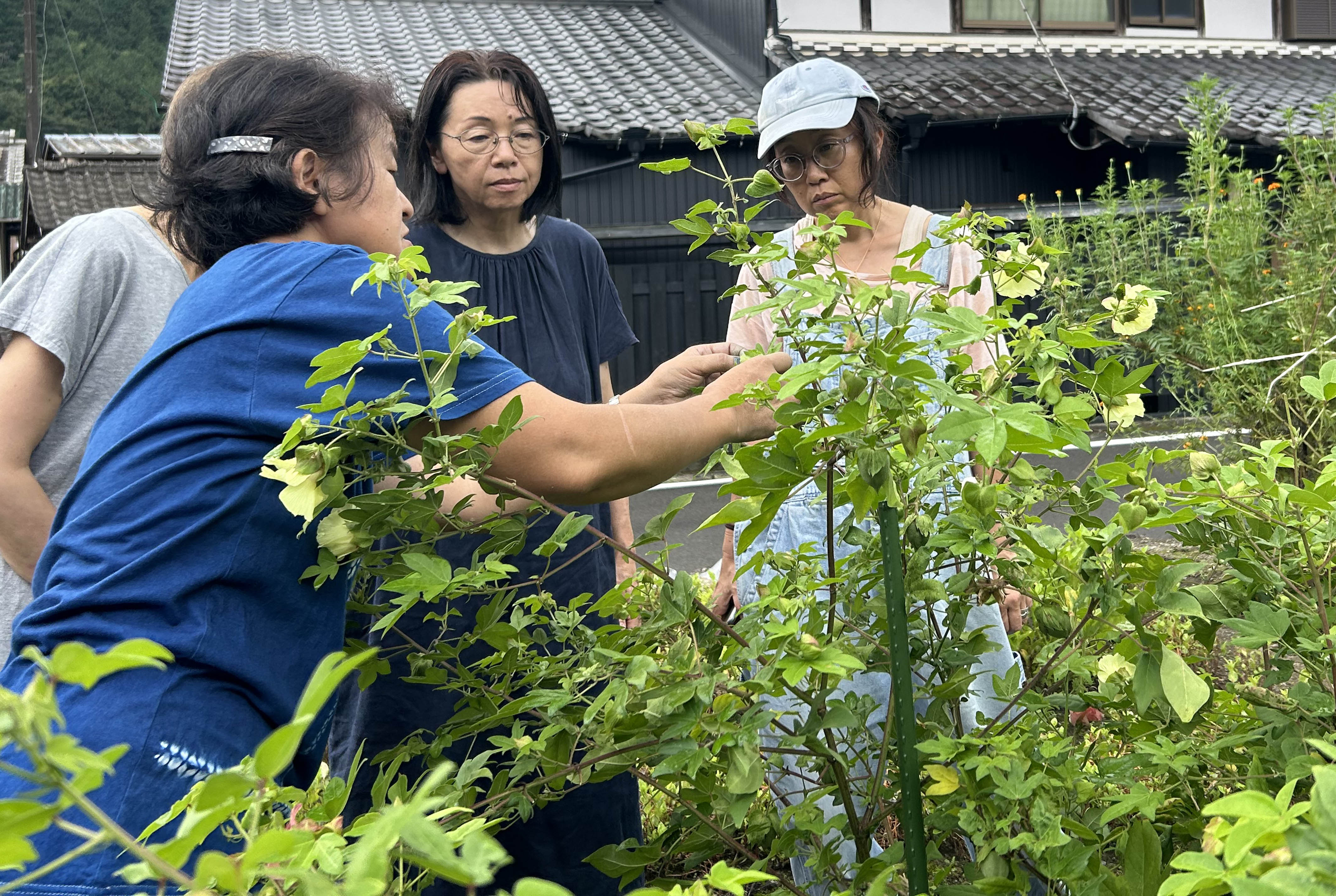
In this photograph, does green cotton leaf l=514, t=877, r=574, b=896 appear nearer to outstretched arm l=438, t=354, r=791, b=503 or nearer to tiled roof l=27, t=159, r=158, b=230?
outstretched arm l=438, t=354, r=791, b=503

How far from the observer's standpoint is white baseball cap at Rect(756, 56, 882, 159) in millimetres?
2395

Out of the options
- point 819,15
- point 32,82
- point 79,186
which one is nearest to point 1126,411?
point 79,186

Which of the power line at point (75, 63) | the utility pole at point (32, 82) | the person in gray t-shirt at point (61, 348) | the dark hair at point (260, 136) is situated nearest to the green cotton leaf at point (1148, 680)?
the dark hair at point (260, 136)

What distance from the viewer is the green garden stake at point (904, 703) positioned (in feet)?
3.38

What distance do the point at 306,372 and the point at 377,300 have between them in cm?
11

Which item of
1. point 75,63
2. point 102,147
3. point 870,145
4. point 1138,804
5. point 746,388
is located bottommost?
point 1138,804

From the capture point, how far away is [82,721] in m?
1.13

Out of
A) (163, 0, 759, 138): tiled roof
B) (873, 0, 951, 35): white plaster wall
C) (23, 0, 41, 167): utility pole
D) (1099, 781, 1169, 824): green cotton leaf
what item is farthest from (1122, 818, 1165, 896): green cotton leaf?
(23, 0, 41, 167): utility pole

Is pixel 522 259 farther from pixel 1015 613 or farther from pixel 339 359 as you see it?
pixel 339 359

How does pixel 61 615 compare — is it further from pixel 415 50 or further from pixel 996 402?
pixel 415 50

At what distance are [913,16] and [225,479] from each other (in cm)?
1389

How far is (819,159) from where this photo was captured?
8.05ft

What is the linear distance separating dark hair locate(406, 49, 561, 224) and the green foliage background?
34.0 m

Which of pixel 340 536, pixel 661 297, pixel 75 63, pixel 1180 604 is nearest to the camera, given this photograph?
pixel 1180 604
